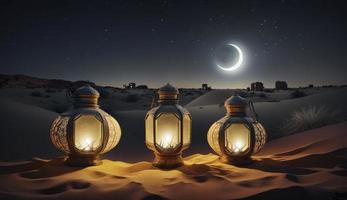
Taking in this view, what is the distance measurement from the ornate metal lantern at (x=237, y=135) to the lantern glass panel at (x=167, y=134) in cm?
64

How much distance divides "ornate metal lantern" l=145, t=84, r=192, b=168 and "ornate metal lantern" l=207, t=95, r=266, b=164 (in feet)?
1.60

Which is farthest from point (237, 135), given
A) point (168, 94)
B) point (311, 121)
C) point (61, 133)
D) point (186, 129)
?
point (311, 121)

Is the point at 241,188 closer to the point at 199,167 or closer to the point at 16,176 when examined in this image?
the point at 199,167

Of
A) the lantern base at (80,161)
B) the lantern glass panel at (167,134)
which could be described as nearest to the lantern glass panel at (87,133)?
the lantern base at (80,161)

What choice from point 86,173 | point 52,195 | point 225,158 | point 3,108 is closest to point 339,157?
point 225,158

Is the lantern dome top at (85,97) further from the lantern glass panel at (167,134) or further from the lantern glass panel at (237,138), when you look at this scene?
the lantern glass panel at (237,138)

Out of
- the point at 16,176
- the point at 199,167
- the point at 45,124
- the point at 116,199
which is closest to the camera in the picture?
the point at 116,199

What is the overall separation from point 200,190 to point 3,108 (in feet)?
22.2

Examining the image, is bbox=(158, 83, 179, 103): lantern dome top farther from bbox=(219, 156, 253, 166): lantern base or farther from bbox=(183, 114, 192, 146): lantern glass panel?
bbox=(219, 156, 253, 166): lantern base

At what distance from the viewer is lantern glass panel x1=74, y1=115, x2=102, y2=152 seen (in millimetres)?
3975

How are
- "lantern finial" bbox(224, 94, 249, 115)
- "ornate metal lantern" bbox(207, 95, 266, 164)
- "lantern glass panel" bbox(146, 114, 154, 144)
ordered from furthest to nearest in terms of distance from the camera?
"lantern finial" bbox(224, 94, 249, 115) → "ornate metal lantern" bbox(207, 95, 266, 164) → "lantern glass panel" bbox(146, 114, 154, 144)

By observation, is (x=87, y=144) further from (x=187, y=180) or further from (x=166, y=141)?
(x=187, y=180)

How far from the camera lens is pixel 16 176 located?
340 cm

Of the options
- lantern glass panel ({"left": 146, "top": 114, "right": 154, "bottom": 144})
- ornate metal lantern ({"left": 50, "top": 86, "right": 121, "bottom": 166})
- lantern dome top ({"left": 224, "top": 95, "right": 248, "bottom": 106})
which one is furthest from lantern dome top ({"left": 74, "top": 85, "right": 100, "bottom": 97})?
lantern dome top ({"left": 224, "top": 95, "right": 248, "bottom": 106})
